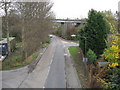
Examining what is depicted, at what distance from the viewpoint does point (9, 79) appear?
16.0 metres

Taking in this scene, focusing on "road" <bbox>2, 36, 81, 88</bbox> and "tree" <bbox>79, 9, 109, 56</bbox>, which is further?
"tree" <bbox>79, 9, 109, 56</bbox>

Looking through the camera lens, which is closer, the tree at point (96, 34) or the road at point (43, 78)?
the road at point (43, 78)

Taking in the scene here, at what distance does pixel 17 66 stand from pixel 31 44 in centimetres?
454

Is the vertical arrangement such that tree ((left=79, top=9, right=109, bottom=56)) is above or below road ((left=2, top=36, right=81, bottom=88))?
above

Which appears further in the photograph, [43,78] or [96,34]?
[96,34]

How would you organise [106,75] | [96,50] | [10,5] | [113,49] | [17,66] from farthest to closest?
[96,50] < [17,66] < [10,5] < [106,75] < [113,49]

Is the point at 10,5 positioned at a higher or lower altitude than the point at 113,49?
higher

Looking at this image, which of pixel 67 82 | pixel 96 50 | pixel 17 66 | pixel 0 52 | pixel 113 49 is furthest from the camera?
pixel 0 52

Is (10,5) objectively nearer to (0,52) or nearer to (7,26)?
(7,26)

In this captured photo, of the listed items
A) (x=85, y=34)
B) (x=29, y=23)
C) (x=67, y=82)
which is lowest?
(x=67, y=82)

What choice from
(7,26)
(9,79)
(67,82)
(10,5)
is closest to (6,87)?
(9,79)

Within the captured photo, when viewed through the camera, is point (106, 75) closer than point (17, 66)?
Yes

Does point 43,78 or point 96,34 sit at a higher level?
point 96,34

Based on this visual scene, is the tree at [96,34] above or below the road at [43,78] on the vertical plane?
above
